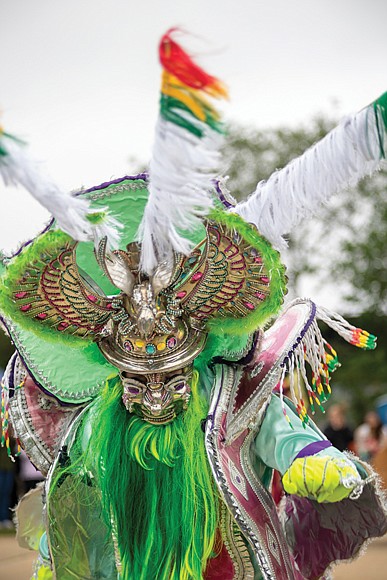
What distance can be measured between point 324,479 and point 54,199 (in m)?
1.20

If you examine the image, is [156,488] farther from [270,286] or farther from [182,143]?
[182,143]

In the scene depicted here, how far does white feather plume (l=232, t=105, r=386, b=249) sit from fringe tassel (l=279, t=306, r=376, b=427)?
1.63 ft

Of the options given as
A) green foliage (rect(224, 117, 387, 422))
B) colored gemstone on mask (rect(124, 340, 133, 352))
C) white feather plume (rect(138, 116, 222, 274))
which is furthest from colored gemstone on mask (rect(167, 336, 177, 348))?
green foliage (rect(224, 117, 387, 422))

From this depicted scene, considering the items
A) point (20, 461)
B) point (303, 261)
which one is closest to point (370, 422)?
point (20, 461)

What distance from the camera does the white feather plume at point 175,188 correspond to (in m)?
2.60

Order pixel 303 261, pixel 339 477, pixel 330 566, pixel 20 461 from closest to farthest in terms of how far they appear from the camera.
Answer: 1. pixel 339 477
2. pixel 330 566
3. pixel 20 461
4. pixel 303 261

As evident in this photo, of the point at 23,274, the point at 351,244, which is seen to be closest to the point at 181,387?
the point at 23,274

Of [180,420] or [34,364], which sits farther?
[34,364]

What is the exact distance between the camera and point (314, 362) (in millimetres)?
3502

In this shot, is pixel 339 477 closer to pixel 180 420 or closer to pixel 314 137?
pixel 180 420

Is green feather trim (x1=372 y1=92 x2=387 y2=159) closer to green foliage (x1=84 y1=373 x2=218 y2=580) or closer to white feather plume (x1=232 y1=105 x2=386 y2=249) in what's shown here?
white feather plume (x1=232 y1=105 x2=386 y2=249)

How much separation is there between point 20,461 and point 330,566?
7640 millimetres

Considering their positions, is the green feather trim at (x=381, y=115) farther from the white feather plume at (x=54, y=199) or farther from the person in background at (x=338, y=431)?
the person in background at (x=338, y=431)

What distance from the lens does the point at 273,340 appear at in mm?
3654
